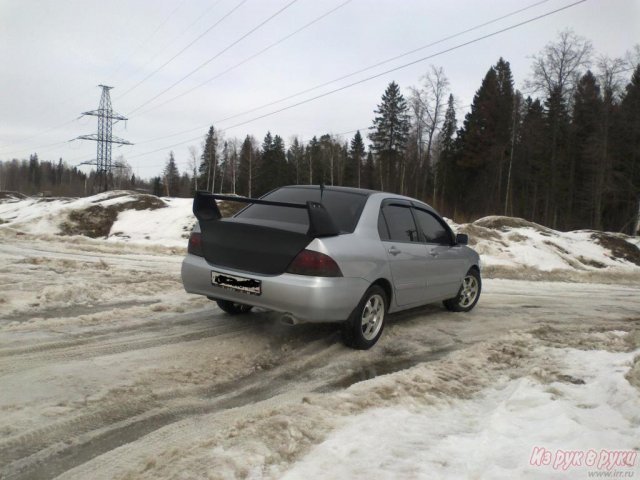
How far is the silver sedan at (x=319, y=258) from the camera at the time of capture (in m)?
3.90

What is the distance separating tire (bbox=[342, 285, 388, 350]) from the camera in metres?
4.23

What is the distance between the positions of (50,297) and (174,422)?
3.79 m

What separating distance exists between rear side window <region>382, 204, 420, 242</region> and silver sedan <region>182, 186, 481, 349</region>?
0.01 meters

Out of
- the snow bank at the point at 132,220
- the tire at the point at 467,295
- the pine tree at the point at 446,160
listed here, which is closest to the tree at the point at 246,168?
the pine tree at the point at 446,160

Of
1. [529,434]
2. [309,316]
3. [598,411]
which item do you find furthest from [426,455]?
[309,316]

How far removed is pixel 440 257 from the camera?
5648 mm

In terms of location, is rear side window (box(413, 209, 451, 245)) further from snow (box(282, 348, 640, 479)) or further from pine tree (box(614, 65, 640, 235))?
pine tree (box(614, 65, 640, 235))

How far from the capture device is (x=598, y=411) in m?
2.91

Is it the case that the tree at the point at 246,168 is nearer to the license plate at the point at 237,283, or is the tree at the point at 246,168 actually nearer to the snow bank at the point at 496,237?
the snow bank at the point at 496,237

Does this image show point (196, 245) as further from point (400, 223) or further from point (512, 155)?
point (512, 155)

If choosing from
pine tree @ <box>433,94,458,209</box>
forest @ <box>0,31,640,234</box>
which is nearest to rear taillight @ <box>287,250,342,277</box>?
forest @ <box>0,31,640,234</box>

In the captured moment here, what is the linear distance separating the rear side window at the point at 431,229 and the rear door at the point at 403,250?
202mm

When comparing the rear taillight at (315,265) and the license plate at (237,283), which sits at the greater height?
the rear taillight at (315,265)

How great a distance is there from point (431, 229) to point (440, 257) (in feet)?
1.28
